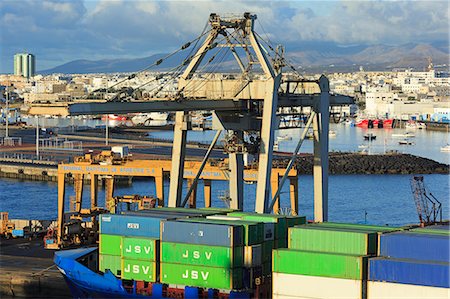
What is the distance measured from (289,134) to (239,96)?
8593 cm

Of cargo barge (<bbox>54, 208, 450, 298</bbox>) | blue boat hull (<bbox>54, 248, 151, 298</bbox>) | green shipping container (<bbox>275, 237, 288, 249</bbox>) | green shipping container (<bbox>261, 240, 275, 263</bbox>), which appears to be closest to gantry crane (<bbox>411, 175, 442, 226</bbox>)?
green shipping container (<bbox>275, 237, 288, 249</bbox>)

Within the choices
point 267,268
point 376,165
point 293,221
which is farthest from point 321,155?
point 376,165

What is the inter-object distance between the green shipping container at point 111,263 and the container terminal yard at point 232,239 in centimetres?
3

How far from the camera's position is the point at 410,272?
70.1 feet

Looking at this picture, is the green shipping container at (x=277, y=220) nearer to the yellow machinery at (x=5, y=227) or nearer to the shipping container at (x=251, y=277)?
the shipping container at (x=251, y=277)

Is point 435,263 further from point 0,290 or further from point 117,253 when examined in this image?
point 0,290

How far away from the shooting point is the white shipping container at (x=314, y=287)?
21.8 meters

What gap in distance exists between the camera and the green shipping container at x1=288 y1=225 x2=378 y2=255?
73.3ft

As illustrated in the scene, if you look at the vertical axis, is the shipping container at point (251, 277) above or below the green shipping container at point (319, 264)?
below

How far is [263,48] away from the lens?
28781 millimetres

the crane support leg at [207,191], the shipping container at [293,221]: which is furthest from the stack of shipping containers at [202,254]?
the crane support leg at [207,191]

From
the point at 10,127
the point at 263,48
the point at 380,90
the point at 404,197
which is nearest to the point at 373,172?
the point at 404,197

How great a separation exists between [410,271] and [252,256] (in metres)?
3.78

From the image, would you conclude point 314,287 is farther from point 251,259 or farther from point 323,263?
point 251,259
